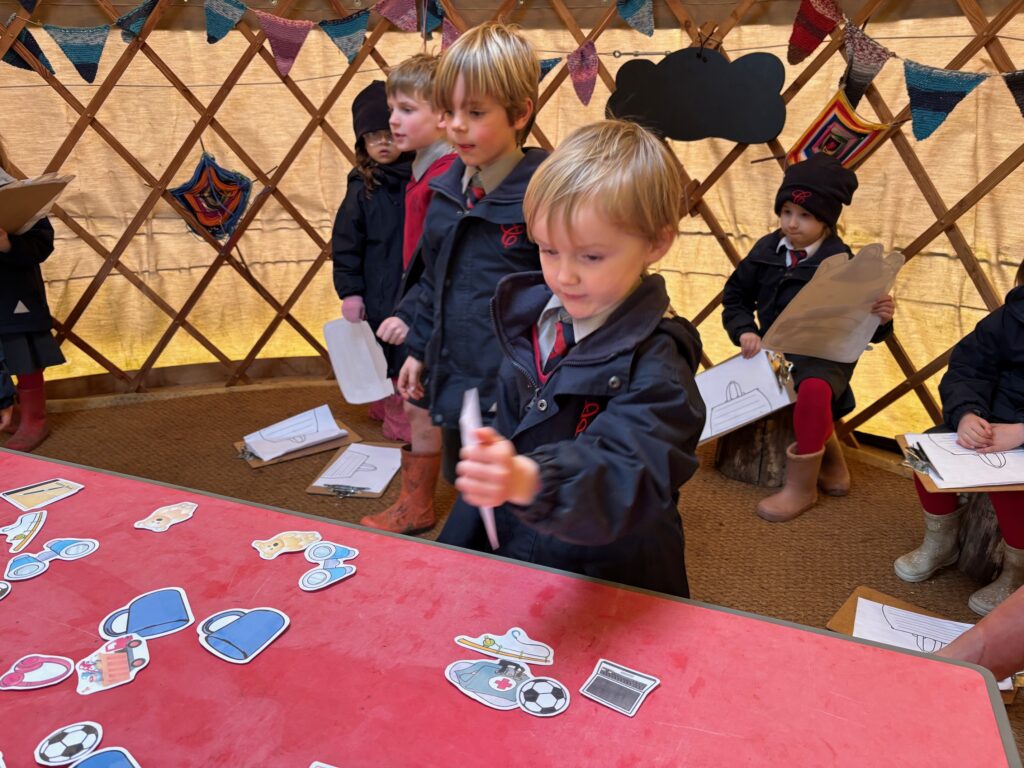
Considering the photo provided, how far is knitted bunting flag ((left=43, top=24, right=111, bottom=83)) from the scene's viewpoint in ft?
6.16

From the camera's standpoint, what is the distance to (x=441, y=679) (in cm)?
60

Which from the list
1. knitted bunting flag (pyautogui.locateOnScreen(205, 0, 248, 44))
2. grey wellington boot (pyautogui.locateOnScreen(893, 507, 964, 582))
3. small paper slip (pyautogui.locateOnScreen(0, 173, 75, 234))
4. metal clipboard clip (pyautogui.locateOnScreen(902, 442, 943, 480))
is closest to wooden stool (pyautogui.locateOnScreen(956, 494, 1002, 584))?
grey wellington boot (pyautogui.locateOnScreen(893, 507, 964, 582))

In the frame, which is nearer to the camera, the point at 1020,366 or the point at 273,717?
the point at 273,717

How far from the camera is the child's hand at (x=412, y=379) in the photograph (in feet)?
4.28

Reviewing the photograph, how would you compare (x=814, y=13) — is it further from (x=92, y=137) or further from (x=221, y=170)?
(x=92, y=137)

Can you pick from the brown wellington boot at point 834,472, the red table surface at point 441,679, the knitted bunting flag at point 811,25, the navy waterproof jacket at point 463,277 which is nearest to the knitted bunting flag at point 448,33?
the knitted bunting flag at point 811,25

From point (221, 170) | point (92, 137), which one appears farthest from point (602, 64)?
point (92, 137)

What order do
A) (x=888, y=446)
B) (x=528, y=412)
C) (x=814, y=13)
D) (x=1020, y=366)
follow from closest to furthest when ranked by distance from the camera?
(x=528, y=412), (x=1020, y=366), (x=814, y=13), (x=888, y=446)

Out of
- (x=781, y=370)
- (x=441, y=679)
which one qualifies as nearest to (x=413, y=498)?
(x=781, y=370)

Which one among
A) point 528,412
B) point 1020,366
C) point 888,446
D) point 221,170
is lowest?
point 888,446

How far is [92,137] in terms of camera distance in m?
2.23

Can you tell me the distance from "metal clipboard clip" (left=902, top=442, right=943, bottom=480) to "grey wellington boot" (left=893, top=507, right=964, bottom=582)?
0.86 ft

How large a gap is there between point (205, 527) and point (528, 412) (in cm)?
36

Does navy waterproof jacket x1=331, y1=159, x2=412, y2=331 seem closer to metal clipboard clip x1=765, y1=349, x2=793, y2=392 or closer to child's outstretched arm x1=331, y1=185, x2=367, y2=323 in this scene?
child's outstretched arm x1=331, y1=185, x2=367, y2=323
